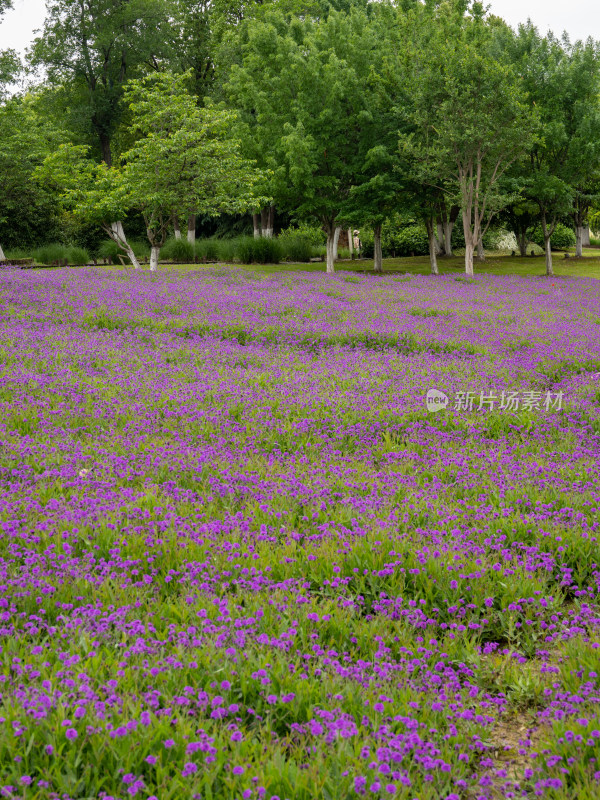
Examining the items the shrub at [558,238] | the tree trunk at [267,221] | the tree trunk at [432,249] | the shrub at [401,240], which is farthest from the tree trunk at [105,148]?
the shrub at [558,238]

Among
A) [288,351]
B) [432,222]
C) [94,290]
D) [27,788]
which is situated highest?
[432,222]

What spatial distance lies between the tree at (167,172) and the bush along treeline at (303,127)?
110 mm

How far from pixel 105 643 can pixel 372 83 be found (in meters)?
36.1

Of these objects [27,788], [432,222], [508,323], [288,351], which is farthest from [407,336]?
[432,222]

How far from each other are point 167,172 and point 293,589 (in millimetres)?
26236

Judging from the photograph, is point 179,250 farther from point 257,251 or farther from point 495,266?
point 495,266

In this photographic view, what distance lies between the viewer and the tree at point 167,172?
26.1 meters

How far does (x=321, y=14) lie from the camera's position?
1806 inches

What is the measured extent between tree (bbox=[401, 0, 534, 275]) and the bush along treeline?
0.10 metres

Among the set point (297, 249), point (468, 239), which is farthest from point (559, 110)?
point (297, 249)

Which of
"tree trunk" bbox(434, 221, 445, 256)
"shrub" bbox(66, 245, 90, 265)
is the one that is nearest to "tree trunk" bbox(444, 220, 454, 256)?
"tree trunk" bbox(434, 221, 445, 256)

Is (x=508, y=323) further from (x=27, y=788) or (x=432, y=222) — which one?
(x=432, y=222)

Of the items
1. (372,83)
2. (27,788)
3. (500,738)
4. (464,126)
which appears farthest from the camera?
(372,83)

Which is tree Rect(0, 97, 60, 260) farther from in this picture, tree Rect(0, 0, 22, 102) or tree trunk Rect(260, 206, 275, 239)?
tree trunk Rect(260, 206, 275, 239)
